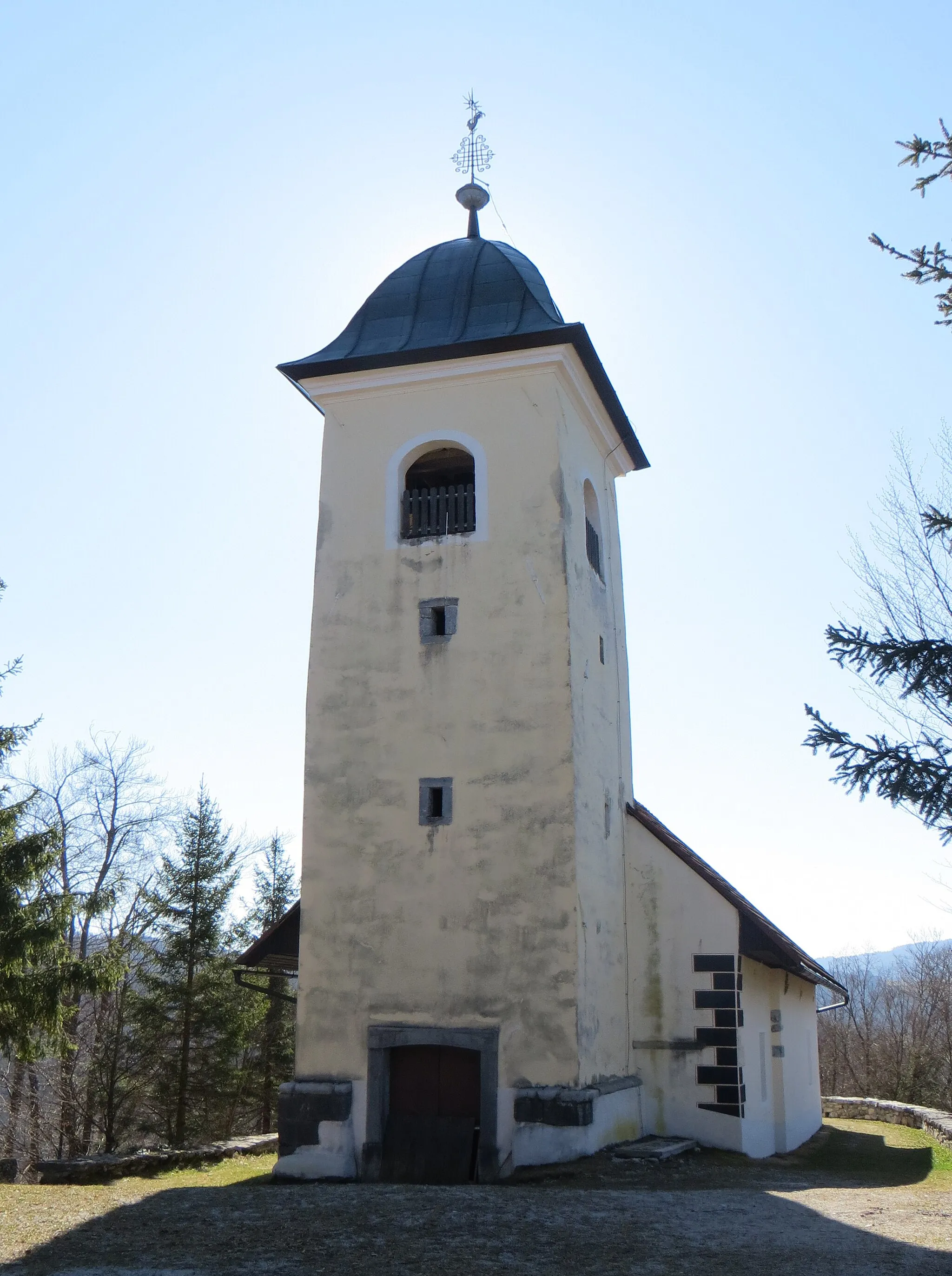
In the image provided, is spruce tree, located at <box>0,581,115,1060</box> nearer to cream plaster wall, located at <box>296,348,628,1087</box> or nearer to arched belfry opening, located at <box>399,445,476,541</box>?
cream plaster wall, located at <box>296,348,628,1087</box>

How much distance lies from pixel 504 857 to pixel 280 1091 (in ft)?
11.5

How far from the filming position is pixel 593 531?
1529 centimetres

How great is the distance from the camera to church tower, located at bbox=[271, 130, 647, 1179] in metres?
12.0

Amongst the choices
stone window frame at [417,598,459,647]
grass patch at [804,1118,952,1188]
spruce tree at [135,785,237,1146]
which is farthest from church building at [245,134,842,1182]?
spruce tree at [135,785,237,1146]

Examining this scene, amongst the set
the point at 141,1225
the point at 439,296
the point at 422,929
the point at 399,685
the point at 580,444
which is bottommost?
the point at 141,1225

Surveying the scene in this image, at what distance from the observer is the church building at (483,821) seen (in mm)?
12016

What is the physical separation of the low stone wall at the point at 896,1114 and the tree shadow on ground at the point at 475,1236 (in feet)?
33.9

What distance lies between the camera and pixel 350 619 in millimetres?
13734

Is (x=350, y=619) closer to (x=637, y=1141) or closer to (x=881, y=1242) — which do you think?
(x=637, y=1141)

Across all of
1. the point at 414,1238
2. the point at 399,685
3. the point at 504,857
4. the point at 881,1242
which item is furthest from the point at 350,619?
the point at 881,1242

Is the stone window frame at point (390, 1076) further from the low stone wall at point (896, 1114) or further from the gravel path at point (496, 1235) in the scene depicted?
the low stone wall at point (896, 1114)

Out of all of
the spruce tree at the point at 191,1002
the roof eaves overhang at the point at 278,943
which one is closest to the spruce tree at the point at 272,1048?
the spruce tree at the point at 191,1002

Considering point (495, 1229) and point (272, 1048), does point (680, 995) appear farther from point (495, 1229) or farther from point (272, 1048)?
point (272, 1048)

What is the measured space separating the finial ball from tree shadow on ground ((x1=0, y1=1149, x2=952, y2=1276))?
12.8 meters
